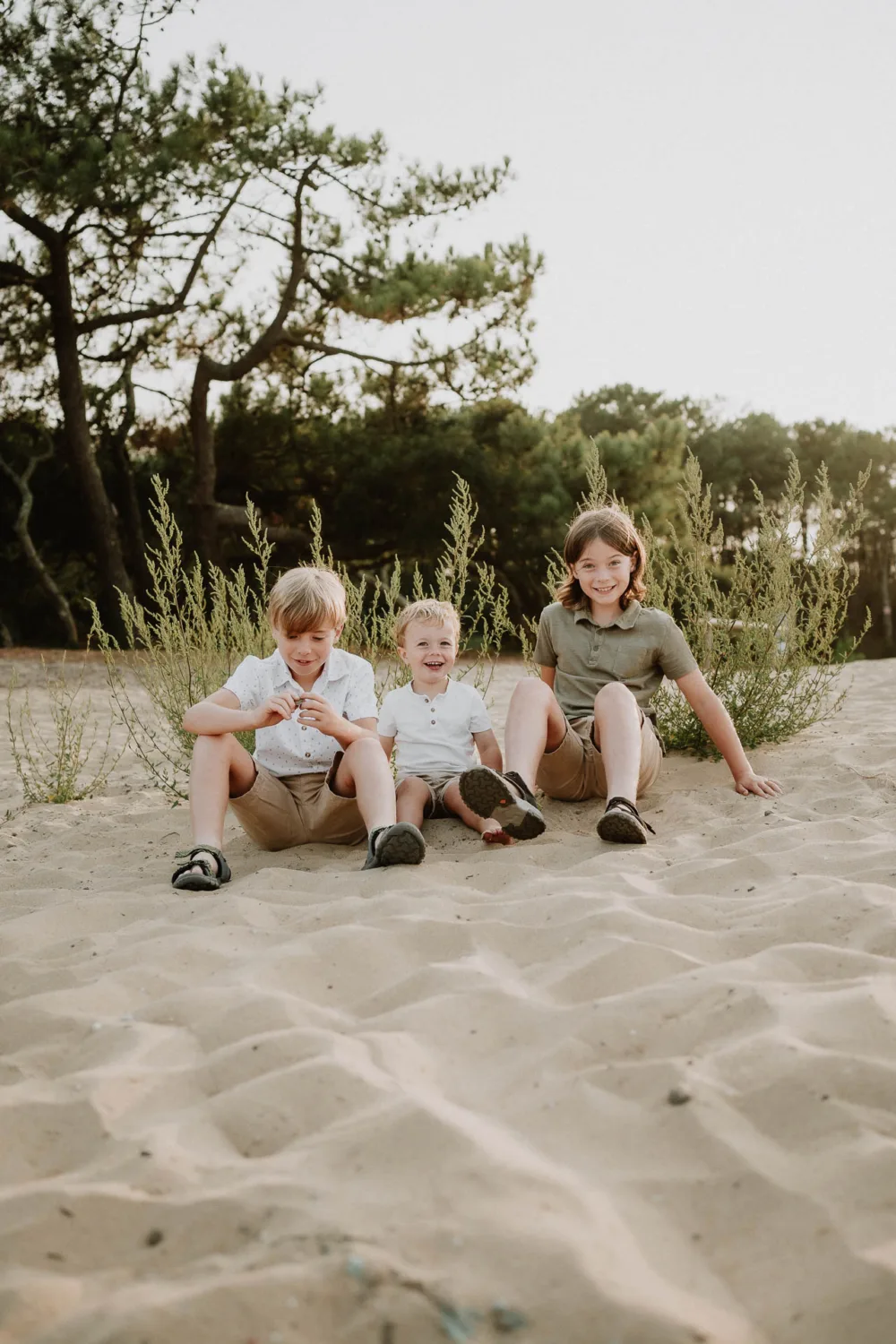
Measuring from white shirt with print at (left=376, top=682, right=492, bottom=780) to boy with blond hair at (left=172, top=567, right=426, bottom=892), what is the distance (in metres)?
0.19

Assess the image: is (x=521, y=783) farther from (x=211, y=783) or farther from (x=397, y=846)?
(x=211, y=783)

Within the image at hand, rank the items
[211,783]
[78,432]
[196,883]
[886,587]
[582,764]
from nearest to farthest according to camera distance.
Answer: [196,883], [211,783], [582,764], [78,432], [886,587]

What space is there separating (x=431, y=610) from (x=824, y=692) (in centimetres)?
223

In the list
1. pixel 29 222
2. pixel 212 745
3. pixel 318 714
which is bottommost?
pixel 212 745

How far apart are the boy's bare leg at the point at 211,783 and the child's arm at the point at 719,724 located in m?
1.44

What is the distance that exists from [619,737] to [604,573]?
2.10 ft

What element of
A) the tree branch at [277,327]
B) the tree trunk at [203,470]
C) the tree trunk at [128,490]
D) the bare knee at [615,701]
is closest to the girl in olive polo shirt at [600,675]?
the bare knee at [615,701]

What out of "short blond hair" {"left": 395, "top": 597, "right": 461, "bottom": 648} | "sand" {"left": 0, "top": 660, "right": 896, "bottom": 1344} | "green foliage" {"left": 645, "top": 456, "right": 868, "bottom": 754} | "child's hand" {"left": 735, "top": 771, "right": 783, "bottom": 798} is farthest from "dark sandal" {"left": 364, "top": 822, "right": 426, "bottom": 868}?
"green foliage" {"left": 645, "top": 456, "right": 868, "bottom": 754}

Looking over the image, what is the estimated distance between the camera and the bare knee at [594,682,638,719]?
3.21 m

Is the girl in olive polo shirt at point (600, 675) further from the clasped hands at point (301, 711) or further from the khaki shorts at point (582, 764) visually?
the clasped hands at point (301, 711)

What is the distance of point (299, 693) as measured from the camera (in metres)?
3.12

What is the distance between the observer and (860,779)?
3801 mm

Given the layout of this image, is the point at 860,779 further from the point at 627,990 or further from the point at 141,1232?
the point at 141,1232

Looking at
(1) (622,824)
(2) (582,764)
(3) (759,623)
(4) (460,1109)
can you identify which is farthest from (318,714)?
(3) (759,623)
